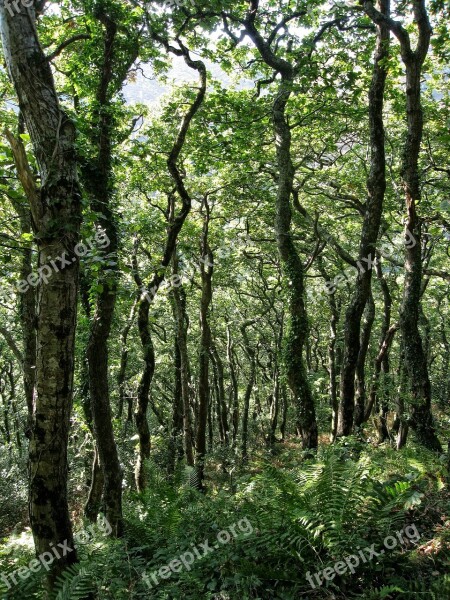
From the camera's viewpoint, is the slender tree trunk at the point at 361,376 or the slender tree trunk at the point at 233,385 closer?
the slender tree trunk at the point at 361,376

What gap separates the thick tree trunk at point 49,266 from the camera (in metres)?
3.75

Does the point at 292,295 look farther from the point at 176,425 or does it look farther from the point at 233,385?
the point at 233,385

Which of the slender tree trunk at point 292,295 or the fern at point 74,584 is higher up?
the slender tree trunk at point 292,295

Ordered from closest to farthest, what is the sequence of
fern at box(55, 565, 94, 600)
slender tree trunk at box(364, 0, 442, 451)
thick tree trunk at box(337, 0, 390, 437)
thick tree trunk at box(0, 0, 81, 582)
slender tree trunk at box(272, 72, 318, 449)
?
fern at box(55, 565, 94, 600) < thick tree trunk at box(0, 0, 81, 582) < slender tree trunk at box(364, 0, 442, 451) < thick tree trunk at box(337, 0, 390, 437) < slender tree trunk at box(272, 72, 318, 449)

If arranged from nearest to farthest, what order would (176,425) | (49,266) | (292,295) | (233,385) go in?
(49,266) → (292,295) → (176,425) → (233,385)

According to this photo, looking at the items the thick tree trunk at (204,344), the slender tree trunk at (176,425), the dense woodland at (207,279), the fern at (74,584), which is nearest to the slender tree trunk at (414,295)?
the dense woodland at (207,279)

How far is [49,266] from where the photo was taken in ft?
12.5

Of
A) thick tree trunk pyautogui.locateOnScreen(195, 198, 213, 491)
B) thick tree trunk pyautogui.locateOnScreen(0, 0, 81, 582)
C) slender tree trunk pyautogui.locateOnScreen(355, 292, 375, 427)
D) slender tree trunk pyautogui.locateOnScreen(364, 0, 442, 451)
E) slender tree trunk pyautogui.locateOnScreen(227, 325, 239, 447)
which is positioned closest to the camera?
thick tree trunk pyautogui.locateOnScreen(0, 0, 81, 582)

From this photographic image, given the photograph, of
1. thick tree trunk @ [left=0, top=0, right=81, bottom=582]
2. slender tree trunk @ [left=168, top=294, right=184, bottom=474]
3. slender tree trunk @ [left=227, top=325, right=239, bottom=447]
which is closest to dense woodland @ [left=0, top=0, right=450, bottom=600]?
thick tree trunk @ [left=0, top=0, right=81, bottom=582]

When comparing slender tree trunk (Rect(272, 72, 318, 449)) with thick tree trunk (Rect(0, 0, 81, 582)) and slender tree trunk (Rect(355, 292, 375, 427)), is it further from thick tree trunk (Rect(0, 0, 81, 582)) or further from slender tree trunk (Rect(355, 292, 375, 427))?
thick tree trunk (Rect(0, 0, 81, 582))

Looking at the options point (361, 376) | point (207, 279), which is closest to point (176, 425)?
point (207, 279)

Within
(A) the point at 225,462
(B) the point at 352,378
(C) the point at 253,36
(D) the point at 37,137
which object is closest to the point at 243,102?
(C) the point at 253,36

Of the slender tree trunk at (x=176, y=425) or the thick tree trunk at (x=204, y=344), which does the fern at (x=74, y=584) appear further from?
the slender tree trunk at (x=176, y=425)

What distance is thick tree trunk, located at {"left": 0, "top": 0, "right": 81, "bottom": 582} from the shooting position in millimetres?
3750
